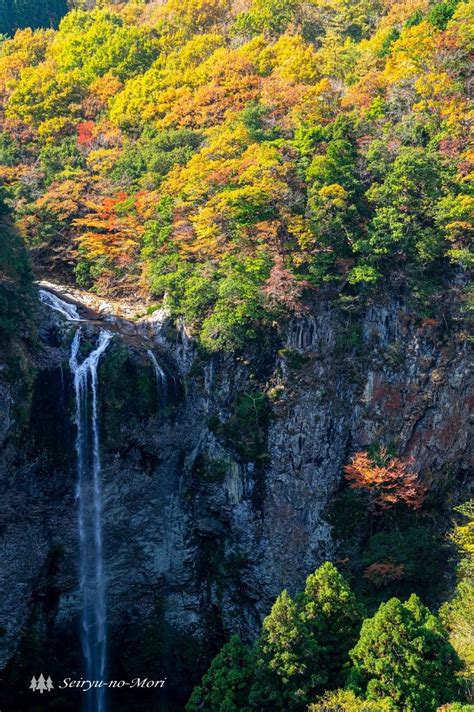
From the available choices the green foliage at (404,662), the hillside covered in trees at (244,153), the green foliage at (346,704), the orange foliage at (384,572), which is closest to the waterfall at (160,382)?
the hillside covered in trees at (244,153)

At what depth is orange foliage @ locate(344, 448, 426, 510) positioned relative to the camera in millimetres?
22234

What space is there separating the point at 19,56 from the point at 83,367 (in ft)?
76.1

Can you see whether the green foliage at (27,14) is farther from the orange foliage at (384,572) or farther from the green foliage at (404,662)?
the green foliage at (404,662)

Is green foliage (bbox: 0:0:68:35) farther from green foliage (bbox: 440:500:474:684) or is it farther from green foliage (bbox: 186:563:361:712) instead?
green foliage (bbox: 186:563:361:712)

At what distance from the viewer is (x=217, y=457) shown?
22766 millimetres

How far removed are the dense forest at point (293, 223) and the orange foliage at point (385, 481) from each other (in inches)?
3.5

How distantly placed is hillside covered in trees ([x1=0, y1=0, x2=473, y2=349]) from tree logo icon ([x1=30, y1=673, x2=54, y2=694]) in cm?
1220

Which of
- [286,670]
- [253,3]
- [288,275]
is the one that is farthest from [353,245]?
[253,3]

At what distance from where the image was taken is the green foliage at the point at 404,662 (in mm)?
15852

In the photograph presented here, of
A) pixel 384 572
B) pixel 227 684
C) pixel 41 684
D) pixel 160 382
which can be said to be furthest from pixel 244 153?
pixel 41 684

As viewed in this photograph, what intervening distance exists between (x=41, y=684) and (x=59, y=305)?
12940 millimetres

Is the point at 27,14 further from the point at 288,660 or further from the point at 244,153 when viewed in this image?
the point at 288,660

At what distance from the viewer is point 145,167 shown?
30.2m

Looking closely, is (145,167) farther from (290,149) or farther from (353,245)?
(353,245)
